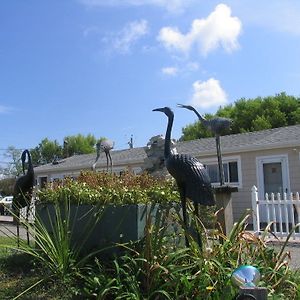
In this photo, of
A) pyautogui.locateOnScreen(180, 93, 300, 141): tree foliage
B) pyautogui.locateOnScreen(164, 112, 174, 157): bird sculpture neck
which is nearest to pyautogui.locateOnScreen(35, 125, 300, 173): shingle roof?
pyautogui.locateOnScreen(164, 112, 174, 157): bird sculpture neck

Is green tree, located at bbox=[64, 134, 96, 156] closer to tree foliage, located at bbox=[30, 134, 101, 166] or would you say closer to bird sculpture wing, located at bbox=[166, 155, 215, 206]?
tree foliage, located at bbox=[30, 134, 101, 166]

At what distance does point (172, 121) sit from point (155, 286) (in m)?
2.75

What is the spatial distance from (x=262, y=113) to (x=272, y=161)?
2634cm

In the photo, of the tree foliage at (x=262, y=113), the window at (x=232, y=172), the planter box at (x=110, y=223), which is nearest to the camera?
the planter box at (x=110, y=223)

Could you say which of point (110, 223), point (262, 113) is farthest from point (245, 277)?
point (262, 113)

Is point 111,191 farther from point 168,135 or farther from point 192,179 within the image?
point 192,179

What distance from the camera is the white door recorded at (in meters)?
16.1

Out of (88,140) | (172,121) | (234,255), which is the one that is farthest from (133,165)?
(88,140)

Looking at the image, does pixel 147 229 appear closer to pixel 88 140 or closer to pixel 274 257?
pixel 274 257

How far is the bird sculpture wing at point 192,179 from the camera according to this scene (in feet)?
18.4

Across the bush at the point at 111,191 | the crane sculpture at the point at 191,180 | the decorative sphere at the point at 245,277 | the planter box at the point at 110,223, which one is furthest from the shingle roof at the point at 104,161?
the decorative sphere at the point at 245,277

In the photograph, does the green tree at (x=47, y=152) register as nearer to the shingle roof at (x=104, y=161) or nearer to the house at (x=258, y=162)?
the shingle roof at (x=104, y=161)

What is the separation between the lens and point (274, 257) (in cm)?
580

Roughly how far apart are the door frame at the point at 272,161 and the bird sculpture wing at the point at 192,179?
1098 centimetres
